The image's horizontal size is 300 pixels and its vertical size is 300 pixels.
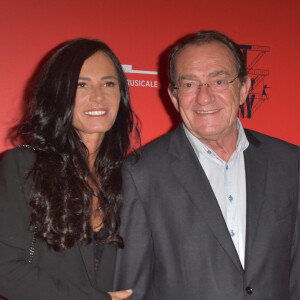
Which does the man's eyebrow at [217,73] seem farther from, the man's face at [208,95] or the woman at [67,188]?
the woman at [67,188]

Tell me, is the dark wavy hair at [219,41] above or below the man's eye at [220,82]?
above

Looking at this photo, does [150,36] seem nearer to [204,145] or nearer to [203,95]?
[203,95]

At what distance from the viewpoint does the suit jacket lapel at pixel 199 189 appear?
1751 millimetres

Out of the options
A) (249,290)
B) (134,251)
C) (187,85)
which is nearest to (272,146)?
(187,85)

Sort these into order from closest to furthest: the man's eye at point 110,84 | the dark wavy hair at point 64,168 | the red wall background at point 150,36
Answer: the dark wavy hair at point 64,168 → the man's eye at point 110,84 → the red wall background at point 150,36

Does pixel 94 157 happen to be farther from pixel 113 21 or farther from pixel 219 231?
pixel 113 21

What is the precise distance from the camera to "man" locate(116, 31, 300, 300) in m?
1.79

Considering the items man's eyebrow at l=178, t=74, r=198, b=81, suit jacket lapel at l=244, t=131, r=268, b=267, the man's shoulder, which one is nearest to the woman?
man's eyebrow at l=178, t=74, r=198, b=81

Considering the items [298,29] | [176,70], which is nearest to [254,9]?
[298,29]

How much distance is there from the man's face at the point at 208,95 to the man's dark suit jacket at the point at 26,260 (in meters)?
0.80

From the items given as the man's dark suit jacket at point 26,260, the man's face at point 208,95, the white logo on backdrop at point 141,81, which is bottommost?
the man's dark suit jacket at point 26,260

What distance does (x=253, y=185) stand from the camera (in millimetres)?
1916

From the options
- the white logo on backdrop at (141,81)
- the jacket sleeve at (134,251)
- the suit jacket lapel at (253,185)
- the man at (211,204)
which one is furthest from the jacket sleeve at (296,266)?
the white logo on backdrop at (141,81)

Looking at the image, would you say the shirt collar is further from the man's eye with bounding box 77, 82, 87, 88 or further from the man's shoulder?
the man's eye with bounding box 77, 82, 87, 88
